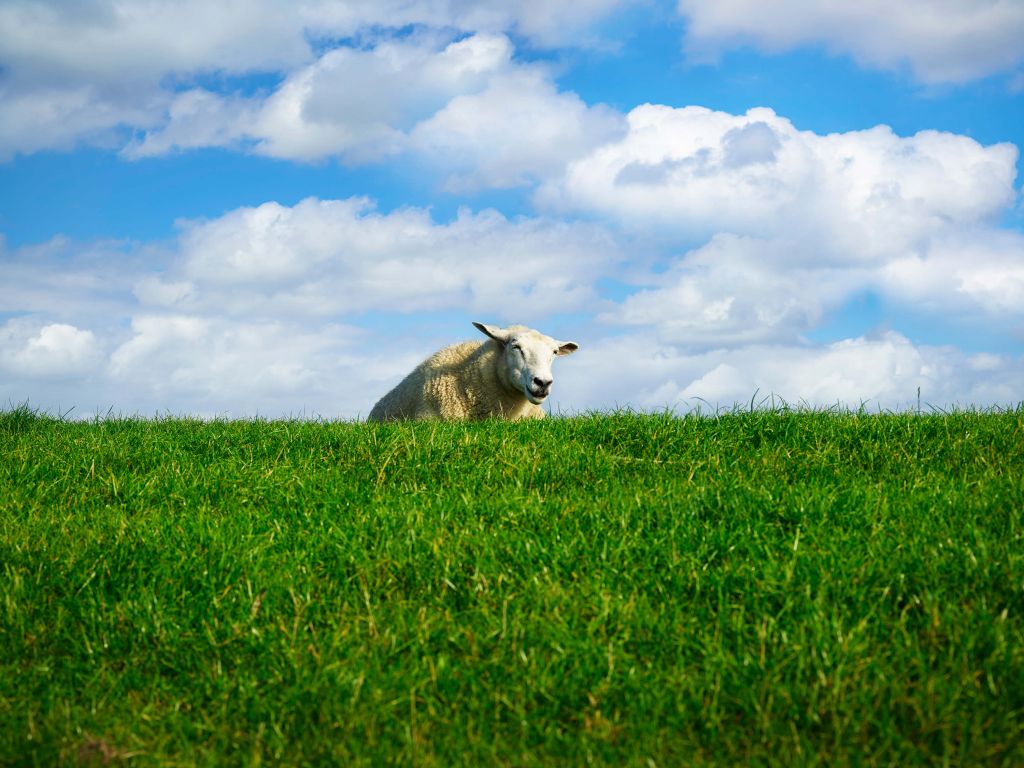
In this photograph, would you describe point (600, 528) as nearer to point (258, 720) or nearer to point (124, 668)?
point (258, 720)

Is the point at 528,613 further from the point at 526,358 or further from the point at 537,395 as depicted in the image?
the point at 526,358

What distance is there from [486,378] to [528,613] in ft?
Answer: 30.1

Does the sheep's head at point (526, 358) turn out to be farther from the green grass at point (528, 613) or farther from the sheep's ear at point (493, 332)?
the green grass at point (528, 613)

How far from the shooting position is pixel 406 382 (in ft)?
49.8

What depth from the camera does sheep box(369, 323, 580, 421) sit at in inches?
Result: 533

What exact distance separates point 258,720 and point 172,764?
0.45 meters

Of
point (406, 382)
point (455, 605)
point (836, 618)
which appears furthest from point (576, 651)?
point (406, 382)

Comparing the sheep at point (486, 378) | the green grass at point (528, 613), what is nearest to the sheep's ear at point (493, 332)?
the sheep at point (486, 378)

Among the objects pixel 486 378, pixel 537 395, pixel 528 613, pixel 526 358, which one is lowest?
pixel 528 613

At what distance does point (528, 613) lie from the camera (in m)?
5.13

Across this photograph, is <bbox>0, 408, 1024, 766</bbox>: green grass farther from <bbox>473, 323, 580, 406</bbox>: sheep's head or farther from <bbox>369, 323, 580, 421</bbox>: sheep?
<bbox>369, 323, 580, 421</bbox>: sheep

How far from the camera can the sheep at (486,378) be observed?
44.4ft

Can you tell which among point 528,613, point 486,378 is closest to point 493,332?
point 486,378

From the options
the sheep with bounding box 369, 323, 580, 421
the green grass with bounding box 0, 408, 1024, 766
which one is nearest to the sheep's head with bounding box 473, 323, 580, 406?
the sheep with bounding box 369, 323, 580, 421
